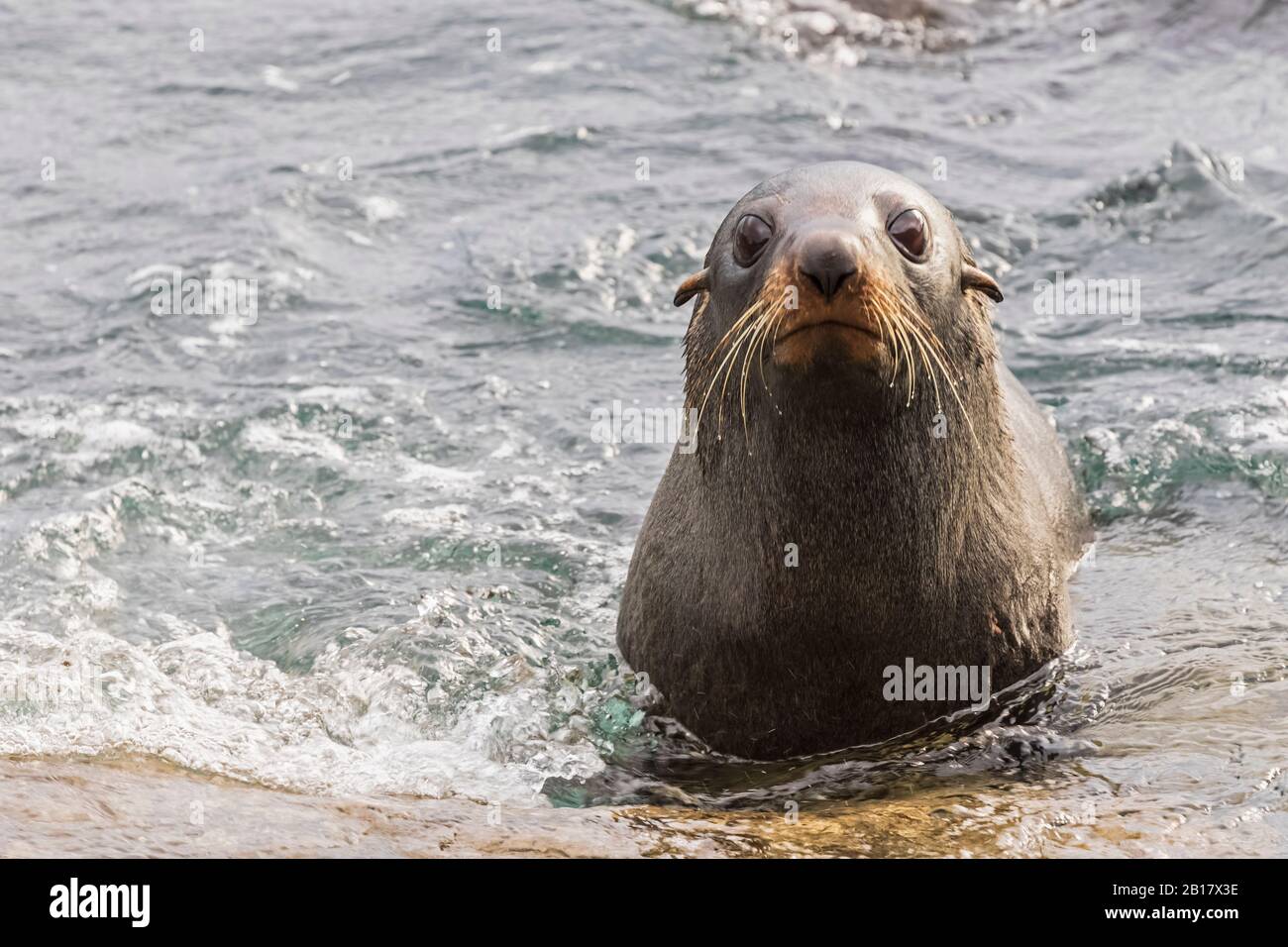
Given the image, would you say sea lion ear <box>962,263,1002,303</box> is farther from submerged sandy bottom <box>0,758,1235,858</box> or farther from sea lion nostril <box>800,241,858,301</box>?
submerged sandy bottom <box>0,758,1235,858</box>

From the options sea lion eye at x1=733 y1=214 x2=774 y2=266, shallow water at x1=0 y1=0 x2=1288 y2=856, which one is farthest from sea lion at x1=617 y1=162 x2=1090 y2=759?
shallow water at x1=0 y1=0 x2=1288 y2=856

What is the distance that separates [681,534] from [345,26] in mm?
10393

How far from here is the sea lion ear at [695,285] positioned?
5.57 meters

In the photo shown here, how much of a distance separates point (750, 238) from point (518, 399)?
4048mm

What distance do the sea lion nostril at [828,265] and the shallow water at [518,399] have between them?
1.51m

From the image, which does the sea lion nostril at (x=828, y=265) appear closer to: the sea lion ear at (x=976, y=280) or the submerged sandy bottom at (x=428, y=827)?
the sea lion ear at (x=976, y=280)

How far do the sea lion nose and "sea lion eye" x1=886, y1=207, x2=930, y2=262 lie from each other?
0.60 meters

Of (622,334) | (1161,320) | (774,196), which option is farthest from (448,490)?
(1161,320)

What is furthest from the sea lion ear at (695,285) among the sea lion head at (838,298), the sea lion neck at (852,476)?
the sea lion neck at (852,476)

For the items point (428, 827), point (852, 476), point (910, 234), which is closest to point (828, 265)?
point (910, 234)

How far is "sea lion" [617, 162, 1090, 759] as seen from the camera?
5148 mm

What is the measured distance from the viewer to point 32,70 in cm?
1398

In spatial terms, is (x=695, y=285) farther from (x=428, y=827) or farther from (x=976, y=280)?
(x=428, y=827)

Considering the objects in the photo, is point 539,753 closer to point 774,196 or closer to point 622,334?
point 774,196
